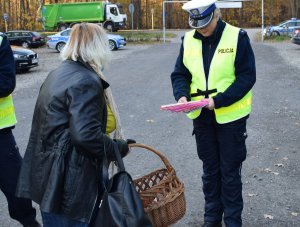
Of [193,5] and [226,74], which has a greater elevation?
[193,5]

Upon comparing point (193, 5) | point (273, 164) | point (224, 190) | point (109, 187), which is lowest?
point (273, 164)

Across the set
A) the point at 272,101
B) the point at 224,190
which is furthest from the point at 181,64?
the point at 272,101

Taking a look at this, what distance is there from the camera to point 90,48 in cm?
303

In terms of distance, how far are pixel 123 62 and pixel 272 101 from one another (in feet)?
38.2

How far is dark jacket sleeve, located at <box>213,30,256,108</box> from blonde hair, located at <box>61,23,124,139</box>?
1.06 metres

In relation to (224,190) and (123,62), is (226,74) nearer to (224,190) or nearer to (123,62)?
(224,190)

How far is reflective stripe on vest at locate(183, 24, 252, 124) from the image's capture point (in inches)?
150

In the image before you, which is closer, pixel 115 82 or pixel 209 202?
pixel 209 202

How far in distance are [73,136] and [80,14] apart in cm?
4302

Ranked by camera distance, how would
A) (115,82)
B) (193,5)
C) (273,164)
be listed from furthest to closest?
(115,82)
(273,164)
(193,5)

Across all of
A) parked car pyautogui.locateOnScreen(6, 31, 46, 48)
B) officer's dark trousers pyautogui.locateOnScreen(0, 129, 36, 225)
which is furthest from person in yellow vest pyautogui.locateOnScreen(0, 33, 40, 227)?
parked car pyautogui.locateOnScreen(6, 31, 46, 48)

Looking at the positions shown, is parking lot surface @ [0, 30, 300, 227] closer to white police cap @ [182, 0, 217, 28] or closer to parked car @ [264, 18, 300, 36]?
white police cap @ [182, 0, 217, 28]

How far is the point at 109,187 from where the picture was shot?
112 inches

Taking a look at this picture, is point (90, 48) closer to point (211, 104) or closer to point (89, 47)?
point (89, 47)
